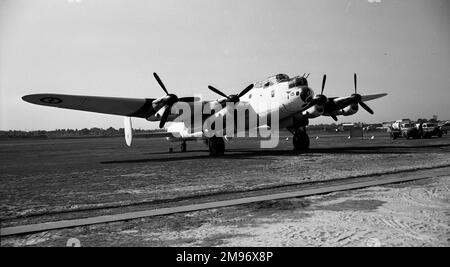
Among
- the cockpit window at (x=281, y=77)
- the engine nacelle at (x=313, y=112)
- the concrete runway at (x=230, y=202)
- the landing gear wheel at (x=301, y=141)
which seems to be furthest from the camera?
the landing gear wheel at (x=301, y=141)

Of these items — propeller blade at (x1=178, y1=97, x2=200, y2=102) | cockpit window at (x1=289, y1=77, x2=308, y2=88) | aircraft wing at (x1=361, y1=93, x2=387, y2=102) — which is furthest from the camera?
aircraft wing at (x1=361, y1=93, x2=387, y2=102)

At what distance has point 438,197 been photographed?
277 inches

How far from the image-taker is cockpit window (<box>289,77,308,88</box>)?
67.1 feet

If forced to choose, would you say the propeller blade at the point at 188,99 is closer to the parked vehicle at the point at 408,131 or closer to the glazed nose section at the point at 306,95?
the glazed nose section at the point at 306,95

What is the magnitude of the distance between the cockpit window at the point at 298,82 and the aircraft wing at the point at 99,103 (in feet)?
29.2

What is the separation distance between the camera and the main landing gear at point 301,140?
23.5 metres

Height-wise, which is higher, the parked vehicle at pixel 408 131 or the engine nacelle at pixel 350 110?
the engine nacelle at pixel 350 110

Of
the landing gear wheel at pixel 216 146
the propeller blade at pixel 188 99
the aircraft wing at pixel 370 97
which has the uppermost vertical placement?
the aircraft wing at pixel 370 97

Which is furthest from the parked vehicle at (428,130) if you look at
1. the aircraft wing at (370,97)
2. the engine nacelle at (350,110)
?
the engine nacelle at (350,110)

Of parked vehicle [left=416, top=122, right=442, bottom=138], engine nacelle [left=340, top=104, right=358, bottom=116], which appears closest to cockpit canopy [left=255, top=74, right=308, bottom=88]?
engine nacelle [left=340, top=104, right=358, bottom=116]

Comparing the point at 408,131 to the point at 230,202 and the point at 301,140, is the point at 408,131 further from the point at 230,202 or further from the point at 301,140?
the point at 230,202

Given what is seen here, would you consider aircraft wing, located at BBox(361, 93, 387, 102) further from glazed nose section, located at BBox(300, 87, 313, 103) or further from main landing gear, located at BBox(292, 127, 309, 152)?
glazed nose section, located at BBox(300, 87, 313, 103)

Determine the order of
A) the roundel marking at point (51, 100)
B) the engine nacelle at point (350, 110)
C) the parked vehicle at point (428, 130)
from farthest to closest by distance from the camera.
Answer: the parked vehicle at point (428, 130) < the engine nacelle at point (350, 110) < the roundel marking at point (51, 100)

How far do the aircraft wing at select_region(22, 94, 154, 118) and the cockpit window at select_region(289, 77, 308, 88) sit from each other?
8.90 m
